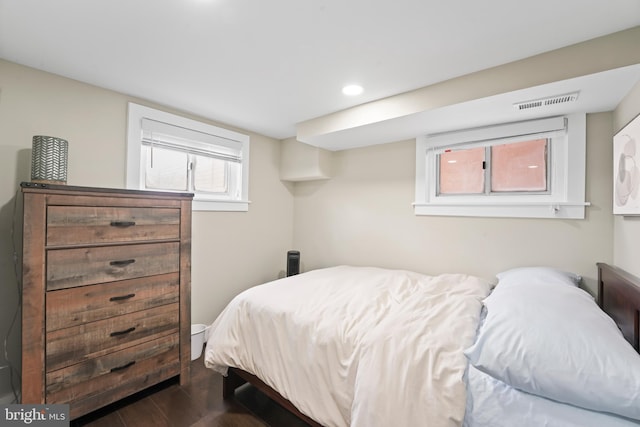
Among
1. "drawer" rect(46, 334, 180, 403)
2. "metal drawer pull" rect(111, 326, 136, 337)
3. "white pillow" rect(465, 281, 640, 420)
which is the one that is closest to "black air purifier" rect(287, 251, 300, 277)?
"drawer" rect(46, 334, 180, 403)

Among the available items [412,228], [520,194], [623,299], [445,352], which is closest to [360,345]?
[445,352]

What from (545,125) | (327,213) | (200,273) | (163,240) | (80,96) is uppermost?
(80,96)

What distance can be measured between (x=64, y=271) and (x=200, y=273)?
1201 millimetres

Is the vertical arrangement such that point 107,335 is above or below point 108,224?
below

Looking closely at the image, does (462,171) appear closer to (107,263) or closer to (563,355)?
(563,355)

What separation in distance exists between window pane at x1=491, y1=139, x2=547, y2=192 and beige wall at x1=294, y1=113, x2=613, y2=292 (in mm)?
275

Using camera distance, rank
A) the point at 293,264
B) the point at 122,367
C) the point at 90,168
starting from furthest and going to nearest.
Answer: the point at 293,264 < the point at 90,168 < the point at 122,367

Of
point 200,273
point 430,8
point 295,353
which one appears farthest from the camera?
point 200,273

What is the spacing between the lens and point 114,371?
168 centimetres

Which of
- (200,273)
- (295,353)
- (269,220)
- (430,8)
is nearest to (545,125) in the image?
(430,8)

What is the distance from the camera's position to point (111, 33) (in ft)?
4.64

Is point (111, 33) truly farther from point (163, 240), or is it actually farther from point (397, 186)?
point (397, 186)

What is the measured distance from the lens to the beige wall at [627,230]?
1396 mm

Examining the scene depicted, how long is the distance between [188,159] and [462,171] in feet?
8.75
